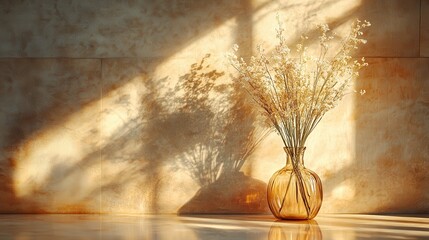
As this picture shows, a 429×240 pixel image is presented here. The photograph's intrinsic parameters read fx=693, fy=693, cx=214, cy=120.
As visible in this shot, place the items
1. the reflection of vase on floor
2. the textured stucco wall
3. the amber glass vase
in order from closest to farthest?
the reflection of vase on floor → the amber glass vase → the textured stucco wall

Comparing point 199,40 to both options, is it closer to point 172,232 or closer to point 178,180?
point 178,180

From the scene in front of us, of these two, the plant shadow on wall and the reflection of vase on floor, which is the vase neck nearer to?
the reflection of vase on floor

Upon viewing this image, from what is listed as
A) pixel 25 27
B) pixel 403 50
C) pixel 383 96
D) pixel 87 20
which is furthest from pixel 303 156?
pixel 25 27

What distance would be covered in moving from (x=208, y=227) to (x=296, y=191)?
2.20 ft

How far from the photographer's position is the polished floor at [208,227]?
3.53m

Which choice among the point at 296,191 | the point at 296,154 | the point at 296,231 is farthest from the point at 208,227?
the point at 296,154

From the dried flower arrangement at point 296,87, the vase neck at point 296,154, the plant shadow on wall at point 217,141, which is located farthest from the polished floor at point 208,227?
the dried flower arrangement at point 296,87

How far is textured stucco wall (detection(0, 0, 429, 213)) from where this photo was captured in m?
4.84

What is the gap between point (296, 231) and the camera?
3744 millimetres

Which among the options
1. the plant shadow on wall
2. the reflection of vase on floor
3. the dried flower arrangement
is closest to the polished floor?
the reflection of vase on floor

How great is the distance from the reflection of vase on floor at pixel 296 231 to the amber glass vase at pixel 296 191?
0.33ft

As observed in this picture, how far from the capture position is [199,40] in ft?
16.0

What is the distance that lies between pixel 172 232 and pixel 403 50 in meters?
2.23

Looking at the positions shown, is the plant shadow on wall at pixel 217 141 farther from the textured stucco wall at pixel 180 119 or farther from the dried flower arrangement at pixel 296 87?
the dried flower arrangement at pixel 296 87
